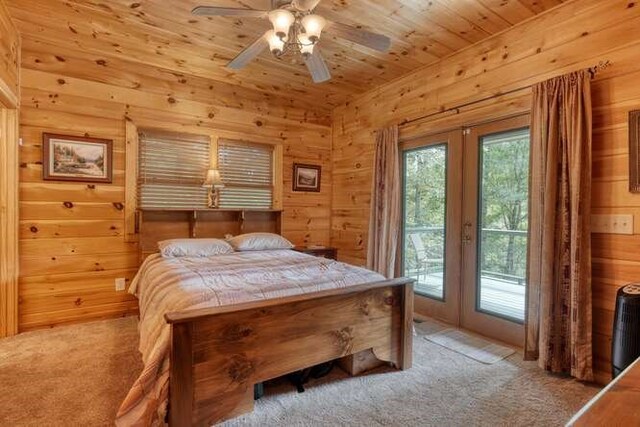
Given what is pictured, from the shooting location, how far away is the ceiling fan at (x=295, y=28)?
6.60 ft

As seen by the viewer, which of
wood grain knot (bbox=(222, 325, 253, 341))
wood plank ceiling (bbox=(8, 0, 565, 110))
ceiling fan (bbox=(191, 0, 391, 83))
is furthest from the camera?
wood plank ceiling (bbox=(8, 0, 565, 110))

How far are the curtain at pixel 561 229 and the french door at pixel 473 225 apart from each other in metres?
0.32

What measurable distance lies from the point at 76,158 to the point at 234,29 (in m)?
2.06

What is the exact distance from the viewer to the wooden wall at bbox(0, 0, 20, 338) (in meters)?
3.00

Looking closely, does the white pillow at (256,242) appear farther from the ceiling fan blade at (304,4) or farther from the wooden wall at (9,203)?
the ceiling fan blade at (304,4)

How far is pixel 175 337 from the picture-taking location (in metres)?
1.59

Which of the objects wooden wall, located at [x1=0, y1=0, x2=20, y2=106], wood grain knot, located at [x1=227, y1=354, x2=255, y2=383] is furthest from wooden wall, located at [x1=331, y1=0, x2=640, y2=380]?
wooden wall, located at [x1=0, y1=0, x2=20, y2=106]

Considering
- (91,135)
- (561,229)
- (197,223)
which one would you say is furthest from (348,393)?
(91,135)

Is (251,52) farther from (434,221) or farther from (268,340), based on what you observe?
(434,221)

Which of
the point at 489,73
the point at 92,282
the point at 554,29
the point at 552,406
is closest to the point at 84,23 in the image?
the point at 92,282

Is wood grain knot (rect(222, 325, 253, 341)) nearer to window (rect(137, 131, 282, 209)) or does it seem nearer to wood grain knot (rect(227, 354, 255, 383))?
wood grain knot (rect(227, 354, 255, 383))

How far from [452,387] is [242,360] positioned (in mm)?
1416

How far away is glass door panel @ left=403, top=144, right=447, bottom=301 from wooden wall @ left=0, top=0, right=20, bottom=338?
153 inches

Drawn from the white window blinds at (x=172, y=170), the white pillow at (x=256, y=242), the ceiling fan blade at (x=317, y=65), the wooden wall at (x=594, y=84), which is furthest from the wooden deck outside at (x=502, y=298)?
the white window blinds at (x=172, y=170)
